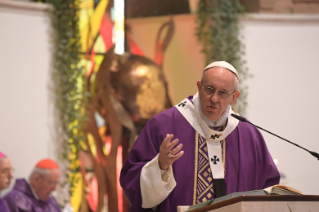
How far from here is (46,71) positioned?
6598 millimetres

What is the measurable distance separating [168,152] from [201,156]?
23.8 inches

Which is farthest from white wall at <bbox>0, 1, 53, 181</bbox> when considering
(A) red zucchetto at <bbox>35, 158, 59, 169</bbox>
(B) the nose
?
(B) the nose

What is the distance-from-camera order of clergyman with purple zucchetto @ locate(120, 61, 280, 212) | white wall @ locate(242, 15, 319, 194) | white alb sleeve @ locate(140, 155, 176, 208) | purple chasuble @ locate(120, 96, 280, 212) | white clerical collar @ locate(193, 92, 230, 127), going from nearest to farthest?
white alb sleeve @ locate(140, 155, 176, 208) → clergyman with purple zucchetto @ locate(120, 61, 280, 212) → purple chasuble @ locate(120, 96, 280, 212) → white clerical collar @ locate(193, 92, 230, 127) → white wall @ locate(242, 15, 319, 194)

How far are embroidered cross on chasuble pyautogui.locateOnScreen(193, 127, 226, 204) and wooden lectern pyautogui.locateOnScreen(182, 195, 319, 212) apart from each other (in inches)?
27.2

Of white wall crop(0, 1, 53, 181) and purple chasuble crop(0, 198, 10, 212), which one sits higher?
white wall crop(0, 1, 53, 181)

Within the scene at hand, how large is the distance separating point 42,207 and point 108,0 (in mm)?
3230

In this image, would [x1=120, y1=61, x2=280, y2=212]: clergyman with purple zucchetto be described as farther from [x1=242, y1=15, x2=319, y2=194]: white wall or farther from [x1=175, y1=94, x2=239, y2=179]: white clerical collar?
[x1=242, y1=15, x2=319, y2=194]: white wall

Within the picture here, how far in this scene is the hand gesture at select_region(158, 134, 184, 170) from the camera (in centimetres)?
268

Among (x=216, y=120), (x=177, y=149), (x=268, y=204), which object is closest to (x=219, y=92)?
(x=216, y=120)

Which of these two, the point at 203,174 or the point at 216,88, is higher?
the point at 216,88

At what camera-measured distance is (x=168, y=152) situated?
2.74 meters

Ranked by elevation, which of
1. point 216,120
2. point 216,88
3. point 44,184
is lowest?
point 44,184

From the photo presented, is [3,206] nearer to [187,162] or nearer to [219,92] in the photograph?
[187,162]

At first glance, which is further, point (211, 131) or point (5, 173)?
point (5, 173)
